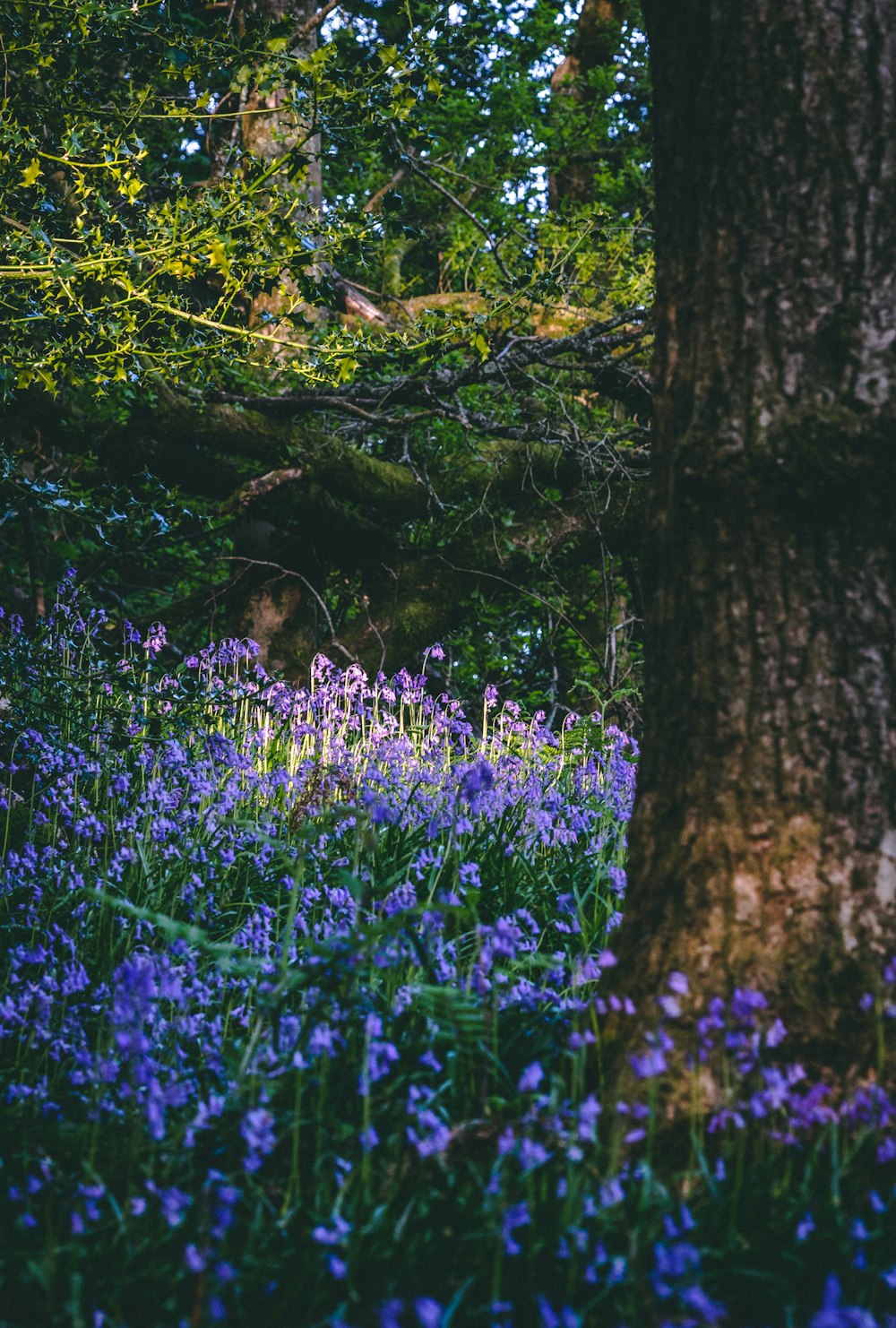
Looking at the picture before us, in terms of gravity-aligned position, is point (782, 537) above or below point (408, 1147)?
above

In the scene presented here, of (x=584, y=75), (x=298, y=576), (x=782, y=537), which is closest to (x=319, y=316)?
A: (x=298, y=576)

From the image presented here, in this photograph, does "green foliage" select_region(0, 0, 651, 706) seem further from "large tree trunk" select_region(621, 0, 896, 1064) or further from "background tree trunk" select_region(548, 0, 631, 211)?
"large tree trunk" select_region(621, 0, 896, 1064)

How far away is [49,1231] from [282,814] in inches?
120

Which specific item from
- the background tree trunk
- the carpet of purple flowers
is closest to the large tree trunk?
the carpet of purple flowers

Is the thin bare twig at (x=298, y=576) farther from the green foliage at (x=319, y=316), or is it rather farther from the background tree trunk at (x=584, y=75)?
the background tree trunk at (x=584, y=75)

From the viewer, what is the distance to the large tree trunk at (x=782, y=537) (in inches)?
78.7

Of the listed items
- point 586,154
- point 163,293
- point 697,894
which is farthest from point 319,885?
point 586,154

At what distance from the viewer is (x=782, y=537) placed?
2.06 metres

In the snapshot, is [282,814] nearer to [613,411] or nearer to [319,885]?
[319,885]

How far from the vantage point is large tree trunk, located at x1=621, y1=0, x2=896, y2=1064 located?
2.00 metres

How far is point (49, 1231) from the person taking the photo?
1.49 meters

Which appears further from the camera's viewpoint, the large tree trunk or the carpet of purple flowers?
the large tree trunk

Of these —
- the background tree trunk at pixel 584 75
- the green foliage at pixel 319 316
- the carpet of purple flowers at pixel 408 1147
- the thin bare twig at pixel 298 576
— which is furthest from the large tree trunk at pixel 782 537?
the background tree trunk at pixel 584 75

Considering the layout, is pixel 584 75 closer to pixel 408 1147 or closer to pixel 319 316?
pixel 319 316
